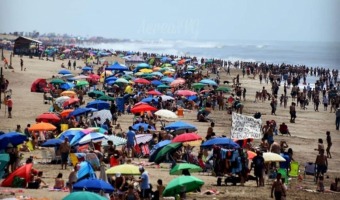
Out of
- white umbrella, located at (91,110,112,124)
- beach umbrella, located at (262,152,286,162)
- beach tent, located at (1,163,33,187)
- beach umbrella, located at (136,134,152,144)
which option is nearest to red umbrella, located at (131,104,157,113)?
white umbrella, located at (91,110,112,124)

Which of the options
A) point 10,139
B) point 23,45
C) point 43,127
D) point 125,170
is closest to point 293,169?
point 125,170

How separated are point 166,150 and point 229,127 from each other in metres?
10.8

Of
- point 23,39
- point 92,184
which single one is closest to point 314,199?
point 92,184

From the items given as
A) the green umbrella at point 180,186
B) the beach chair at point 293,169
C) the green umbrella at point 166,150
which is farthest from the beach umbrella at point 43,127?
the green umbrella at point 180,186

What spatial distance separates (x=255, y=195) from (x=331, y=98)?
25912 mm

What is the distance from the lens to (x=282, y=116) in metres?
32.0

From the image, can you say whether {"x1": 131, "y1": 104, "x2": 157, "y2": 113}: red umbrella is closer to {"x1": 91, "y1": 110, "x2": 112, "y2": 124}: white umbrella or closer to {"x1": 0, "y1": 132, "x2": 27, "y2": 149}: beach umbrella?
{"x1": 91, "y1": 110, "x2": 112, "y2": 124}: white umbrella

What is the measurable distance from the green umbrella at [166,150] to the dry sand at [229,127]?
0.36m

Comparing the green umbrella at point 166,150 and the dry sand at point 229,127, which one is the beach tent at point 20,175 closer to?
the dry sand at point 229,127

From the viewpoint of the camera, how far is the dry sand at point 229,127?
47.0ft

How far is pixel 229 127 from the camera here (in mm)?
26594

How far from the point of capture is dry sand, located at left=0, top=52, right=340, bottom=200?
14336 mm

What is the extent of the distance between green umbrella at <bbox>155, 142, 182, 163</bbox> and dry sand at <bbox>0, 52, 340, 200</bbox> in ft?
1.18

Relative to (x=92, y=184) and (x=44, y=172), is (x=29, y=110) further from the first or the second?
(x=92, y=184)
